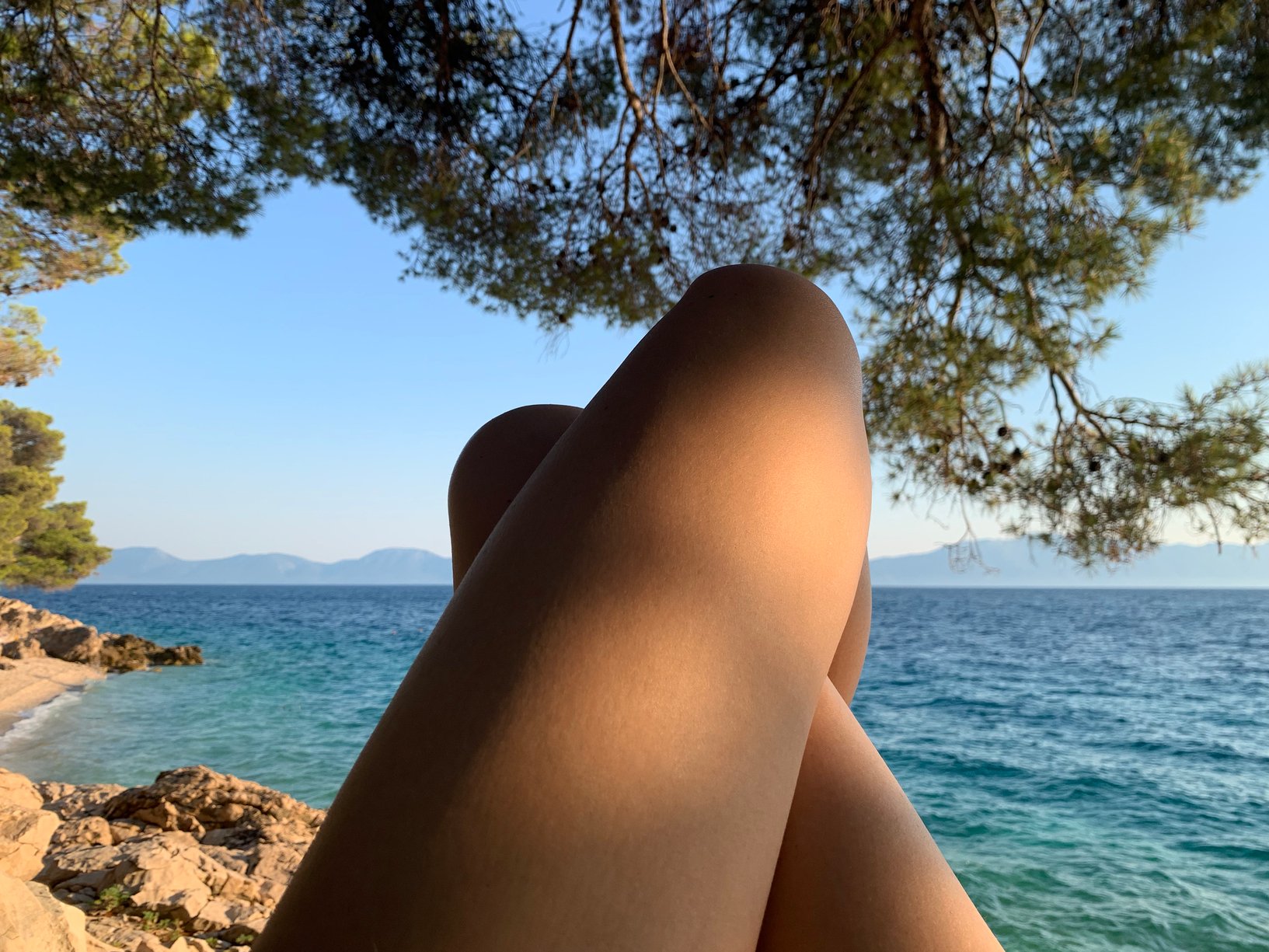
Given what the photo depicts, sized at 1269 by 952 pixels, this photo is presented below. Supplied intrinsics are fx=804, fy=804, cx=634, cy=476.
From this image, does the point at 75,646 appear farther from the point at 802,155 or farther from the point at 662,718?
the point at 662,718

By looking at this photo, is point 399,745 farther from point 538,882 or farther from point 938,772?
point 938,772

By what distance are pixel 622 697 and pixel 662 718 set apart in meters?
Answer: 0.02

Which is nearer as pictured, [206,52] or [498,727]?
[498,727]

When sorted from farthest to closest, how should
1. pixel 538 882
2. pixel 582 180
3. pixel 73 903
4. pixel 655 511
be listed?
pixel 582 180 < pixel 73 903 < pixel 655 511 < pixel 538 882

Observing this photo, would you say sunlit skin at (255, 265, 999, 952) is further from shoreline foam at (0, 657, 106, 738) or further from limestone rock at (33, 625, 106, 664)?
limestone rock at (33, 625, 106, 664)

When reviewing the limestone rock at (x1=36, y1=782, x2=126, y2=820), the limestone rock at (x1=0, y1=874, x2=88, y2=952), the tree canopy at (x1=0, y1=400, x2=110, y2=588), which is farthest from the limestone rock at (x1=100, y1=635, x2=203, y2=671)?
the limestone rock at (x1=0, y1=874, x2=88, y2=952)

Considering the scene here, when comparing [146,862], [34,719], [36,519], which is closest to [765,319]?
[146,862]

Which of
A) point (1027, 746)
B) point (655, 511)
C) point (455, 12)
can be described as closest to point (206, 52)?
point (455, 12)

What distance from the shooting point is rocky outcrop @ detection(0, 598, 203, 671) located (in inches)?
580

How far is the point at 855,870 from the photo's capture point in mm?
487

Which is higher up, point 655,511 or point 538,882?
point 655,511

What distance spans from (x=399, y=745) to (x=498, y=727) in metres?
0.05

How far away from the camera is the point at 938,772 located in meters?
9.20

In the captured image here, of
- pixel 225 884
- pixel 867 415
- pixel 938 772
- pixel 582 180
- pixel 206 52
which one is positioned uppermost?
pixel 206 52
